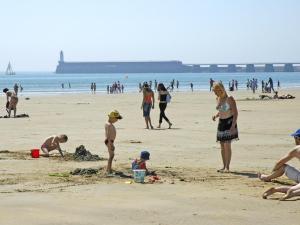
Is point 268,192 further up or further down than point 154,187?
further up

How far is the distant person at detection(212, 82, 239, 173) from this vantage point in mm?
10930

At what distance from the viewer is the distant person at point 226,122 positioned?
10.9 meters

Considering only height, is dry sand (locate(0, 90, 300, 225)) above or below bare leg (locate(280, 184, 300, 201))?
below

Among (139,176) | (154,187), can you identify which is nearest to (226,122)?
(139,176)

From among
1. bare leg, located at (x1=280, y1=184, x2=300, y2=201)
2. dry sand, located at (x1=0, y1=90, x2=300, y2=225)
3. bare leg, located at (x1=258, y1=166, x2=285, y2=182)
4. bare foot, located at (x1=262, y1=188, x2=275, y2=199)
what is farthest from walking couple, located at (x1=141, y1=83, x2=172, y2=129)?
bare leg, located at (x1=280, y1=184, x2=300, y2=201)

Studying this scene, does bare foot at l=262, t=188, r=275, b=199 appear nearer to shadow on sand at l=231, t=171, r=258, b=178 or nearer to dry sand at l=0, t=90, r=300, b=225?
dry sand at l=0, t=90, r=300, b=225

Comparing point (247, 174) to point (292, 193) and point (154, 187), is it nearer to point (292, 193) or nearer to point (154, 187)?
point (154, 187)

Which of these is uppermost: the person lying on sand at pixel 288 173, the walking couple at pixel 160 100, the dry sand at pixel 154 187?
the walking couple at pixel 160 100

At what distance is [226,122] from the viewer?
1113 cm

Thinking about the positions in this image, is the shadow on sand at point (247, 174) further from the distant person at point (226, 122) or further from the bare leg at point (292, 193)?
the bare leg at point (292, 193)

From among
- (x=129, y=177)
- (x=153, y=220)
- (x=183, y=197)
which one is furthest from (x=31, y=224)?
(x=129, y=177)

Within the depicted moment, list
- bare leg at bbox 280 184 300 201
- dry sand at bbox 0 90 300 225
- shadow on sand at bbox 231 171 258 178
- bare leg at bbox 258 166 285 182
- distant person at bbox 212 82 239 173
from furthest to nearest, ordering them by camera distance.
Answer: distant person at bbox 212 82 239 173, shadow on sand at bbox 231 171 258 178, bare leg at bbox 258 166 285 182, bare leg at bbox 280 184 300 201, dry sand at bbox 0 90 300 225

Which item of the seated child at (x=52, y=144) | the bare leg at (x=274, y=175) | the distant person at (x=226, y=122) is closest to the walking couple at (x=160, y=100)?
the seated child at (x=52, y=144)

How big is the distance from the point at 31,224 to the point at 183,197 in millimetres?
2320
